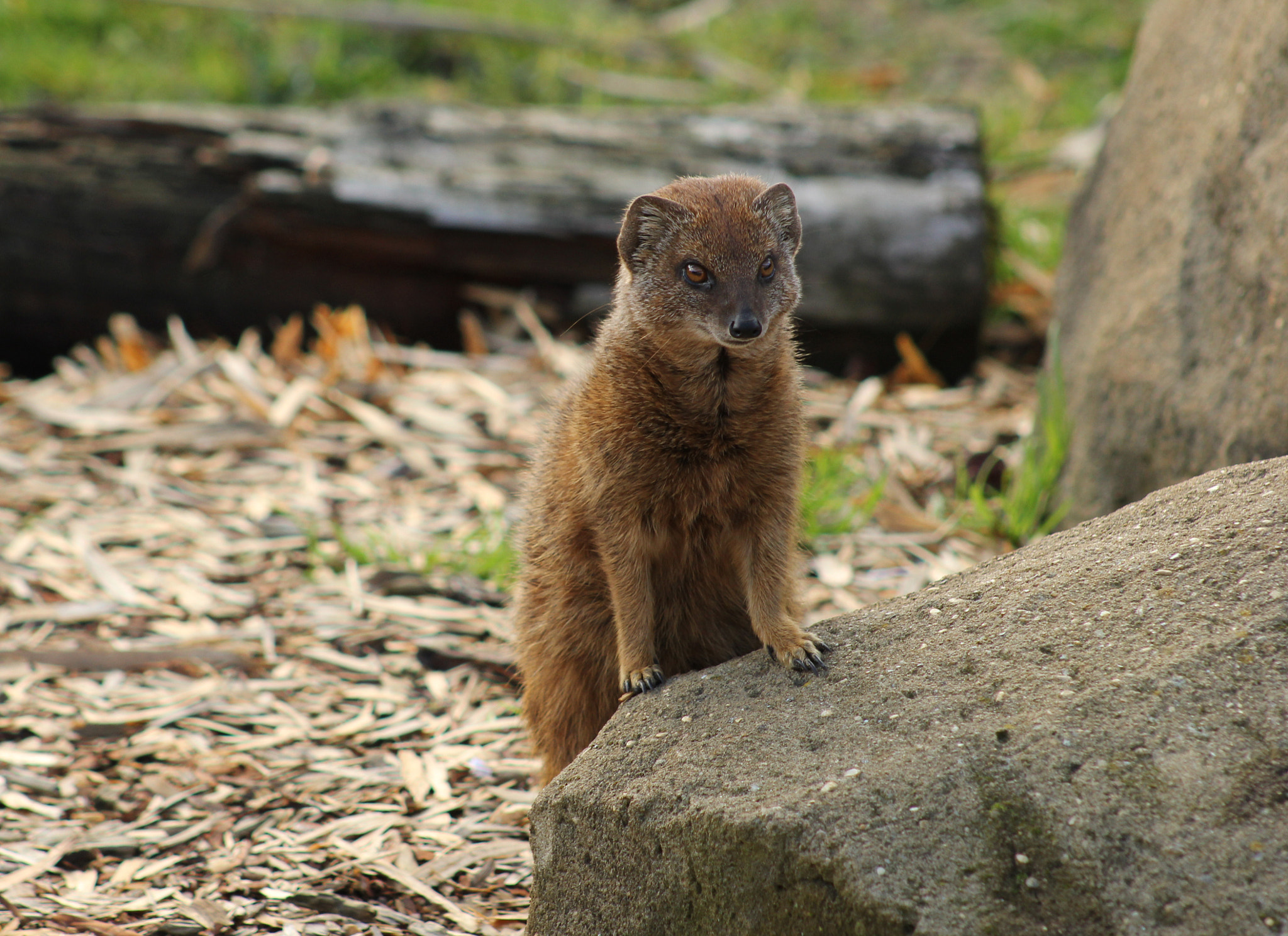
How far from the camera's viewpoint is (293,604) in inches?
184

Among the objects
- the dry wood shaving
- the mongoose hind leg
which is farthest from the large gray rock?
the dry wood shaving

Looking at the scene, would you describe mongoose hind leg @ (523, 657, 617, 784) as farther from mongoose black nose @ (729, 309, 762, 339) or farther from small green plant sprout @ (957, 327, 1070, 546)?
small green plant sprout @ (957, 327, 1070, 546)

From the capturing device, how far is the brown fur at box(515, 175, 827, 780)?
3.20m

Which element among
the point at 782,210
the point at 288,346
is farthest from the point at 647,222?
the point at 288,346

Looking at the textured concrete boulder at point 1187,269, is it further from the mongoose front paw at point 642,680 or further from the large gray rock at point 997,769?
the mongoose front paw at point 642,680

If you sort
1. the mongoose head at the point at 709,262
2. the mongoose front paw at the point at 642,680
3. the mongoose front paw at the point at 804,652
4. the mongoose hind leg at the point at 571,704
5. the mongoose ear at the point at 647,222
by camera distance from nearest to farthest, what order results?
the mongoose front paw at the point at 804,652, the mongoose front paw at the point at 642,680, the mongoose head at the point at 709,262, the mongoose ear at the point at 647,222, the mongoose hind leg at the point at 571,704

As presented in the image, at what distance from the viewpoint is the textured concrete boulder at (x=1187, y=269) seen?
3.59m

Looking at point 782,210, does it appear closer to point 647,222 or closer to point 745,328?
point 647,222

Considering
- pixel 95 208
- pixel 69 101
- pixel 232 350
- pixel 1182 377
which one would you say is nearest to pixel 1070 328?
pixel 1182 377

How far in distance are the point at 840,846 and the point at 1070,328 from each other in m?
3.49

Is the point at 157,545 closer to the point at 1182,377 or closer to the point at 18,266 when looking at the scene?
the point at 18,266

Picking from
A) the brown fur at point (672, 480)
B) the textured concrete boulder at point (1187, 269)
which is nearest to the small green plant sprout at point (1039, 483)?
the textured concrete boulder at point (1187, 269)

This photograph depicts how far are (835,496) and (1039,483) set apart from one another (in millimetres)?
876

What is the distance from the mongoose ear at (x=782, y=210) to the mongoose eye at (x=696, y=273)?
256 millimetres
